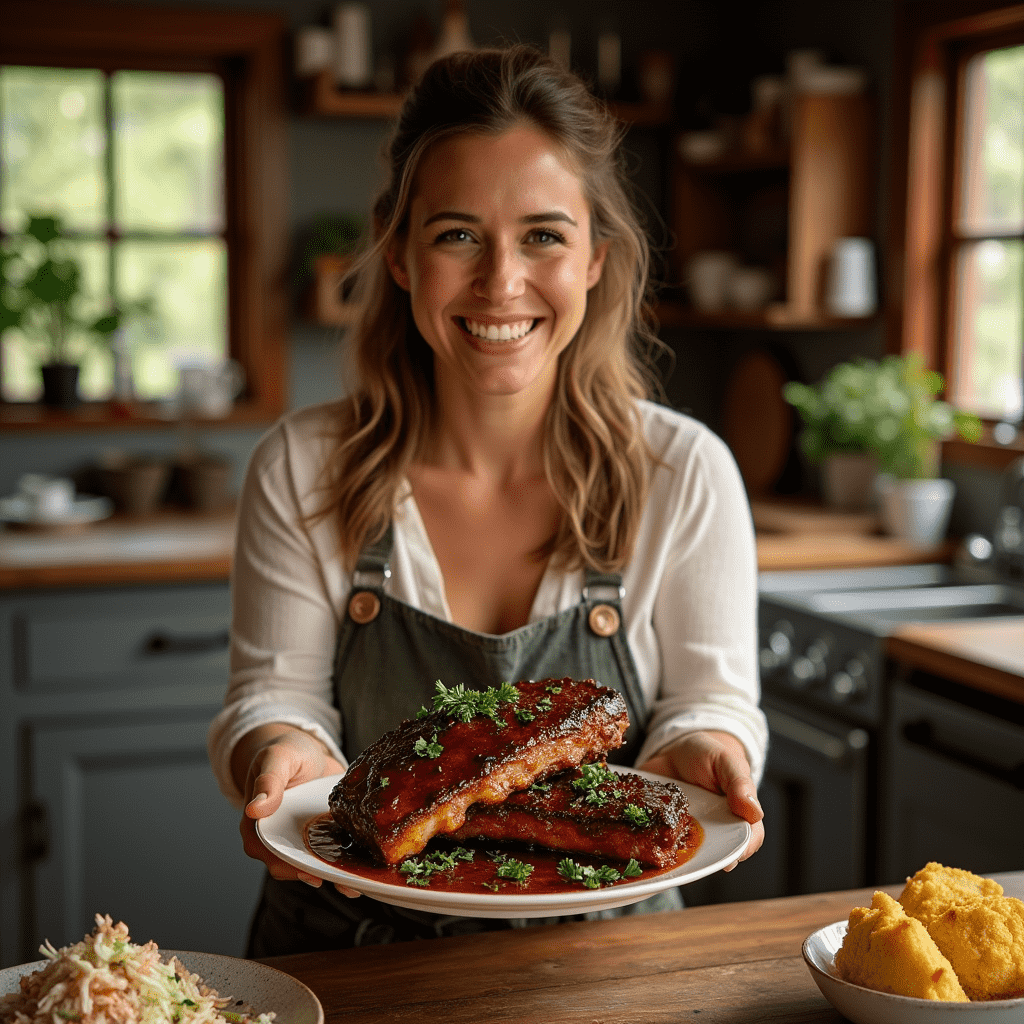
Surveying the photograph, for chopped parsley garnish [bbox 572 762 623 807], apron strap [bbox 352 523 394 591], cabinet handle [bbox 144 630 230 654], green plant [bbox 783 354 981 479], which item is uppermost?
green plant [bbox 783 354 981 479]

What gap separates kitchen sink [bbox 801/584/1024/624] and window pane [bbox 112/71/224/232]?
2.35 meters

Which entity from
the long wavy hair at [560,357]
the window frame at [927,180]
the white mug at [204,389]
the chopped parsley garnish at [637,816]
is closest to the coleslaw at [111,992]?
the chopped parsley garnish at [637,816]

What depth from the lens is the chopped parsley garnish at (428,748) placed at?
49.0 inches

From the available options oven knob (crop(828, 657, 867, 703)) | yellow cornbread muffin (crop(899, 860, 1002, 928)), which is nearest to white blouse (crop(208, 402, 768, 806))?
yellow cornbread muffin (crop(899, 860, 1002, 928))

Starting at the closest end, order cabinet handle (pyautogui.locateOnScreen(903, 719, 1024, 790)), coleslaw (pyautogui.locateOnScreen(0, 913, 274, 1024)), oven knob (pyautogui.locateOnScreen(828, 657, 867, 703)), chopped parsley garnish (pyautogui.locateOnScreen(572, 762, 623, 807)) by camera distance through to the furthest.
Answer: coleslaw (pyautogui.locateOnScreen(0, 913, 274, 1024)) < chopped parsley garnish (pyautogui.locateOnScreen(572, 762, 623, 807)) < cabinet handle (pyautogui.locateOnScreen(903, 719, 1024, 790)) < oven knob (pyautogui.locateOnScreen(828, 657, 867, 703))

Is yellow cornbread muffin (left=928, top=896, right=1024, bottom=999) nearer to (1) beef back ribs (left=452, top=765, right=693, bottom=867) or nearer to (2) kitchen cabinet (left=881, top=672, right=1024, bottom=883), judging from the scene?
(1) beef back ribs (left=452, top=765, right=693, bottom=867)

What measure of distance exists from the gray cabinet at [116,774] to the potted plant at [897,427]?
1.65 meters

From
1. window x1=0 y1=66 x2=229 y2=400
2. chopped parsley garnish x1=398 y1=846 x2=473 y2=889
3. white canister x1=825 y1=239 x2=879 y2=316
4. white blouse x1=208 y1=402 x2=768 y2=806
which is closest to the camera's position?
chopped parsley garnish x1=398 y1=846 x2=473 y2=889

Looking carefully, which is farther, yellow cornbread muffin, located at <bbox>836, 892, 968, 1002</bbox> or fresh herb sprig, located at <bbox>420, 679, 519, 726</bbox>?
fresh herb sprig, located at <bbox>420, 679, 519, 726</bbox>

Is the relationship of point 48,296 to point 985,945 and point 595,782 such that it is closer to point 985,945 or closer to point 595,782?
point 595,782

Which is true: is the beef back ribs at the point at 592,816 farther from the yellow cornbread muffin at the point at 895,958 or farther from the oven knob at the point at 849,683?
the oven knob at the point at 849,683

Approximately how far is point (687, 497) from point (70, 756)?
1.92 meters

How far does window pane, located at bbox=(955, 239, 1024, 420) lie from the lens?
128 inches

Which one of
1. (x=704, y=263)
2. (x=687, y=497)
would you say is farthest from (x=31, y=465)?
(x=687, y=497)
